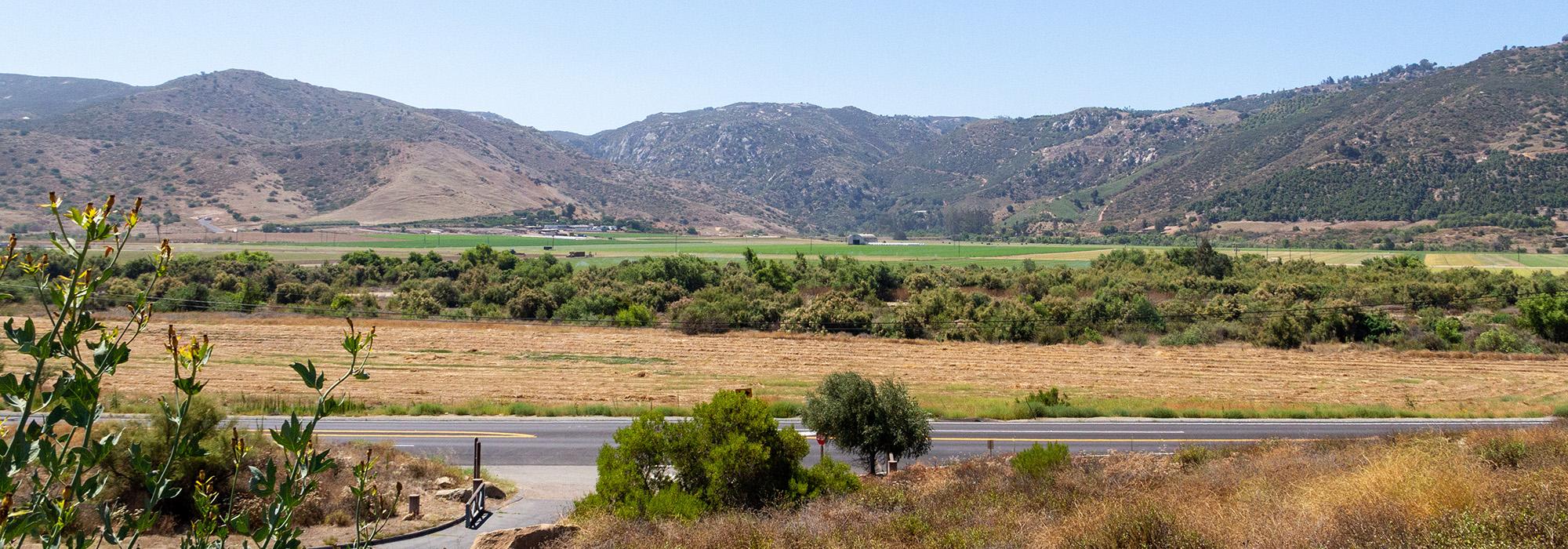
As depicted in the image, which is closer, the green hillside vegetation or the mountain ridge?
the green hillside vegetation

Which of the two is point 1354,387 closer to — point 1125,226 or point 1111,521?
point 1111,521

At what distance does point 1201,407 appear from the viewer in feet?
88.6

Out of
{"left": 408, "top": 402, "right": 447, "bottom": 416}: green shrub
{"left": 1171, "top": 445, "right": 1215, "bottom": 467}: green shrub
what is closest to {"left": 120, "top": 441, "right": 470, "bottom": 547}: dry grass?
Answer: {"left": 408, "top": 402, "right": 447, "bottom": 416}: green shrub

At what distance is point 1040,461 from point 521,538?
26.9 feet

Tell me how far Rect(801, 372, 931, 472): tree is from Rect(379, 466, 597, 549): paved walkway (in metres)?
4.71

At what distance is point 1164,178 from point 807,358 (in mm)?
149732

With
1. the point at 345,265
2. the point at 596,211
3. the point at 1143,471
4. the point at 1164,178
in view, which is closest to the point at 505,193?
the point at 596,211

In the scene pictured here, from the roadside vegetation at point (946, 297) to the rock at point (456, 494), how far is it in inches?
1234

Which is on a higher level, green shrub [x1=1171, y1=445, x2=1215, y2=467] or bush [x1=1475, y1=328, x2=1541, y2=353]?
green shrub [x1=1171, y1=445, x2=1215, y2=467]

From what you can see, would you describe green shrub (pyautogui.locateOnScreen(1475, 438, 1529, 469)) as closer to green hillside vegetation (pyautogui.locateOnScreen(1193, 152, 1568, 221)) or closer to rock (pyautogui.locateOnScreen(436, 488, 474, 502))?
rock (pyautogui.locateOnScreen(436, 488, 474, 502))

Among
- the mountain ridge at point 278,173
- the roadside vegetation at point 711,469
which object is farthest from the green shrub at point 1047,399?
the mountain ridge at point 278,173

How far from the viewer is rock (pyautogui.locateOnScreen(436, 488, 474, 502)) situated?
15.1m

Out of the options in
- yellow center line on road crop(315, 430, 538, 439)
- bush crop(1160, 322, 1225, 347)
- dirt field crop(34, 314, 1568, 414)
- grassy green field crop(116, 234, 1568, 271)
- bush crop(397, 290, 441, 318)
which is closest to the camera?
yellow center line on road crop(315, 430, 538, 439)

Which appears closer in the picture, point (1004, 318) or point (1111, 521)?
point (1111, 521)
